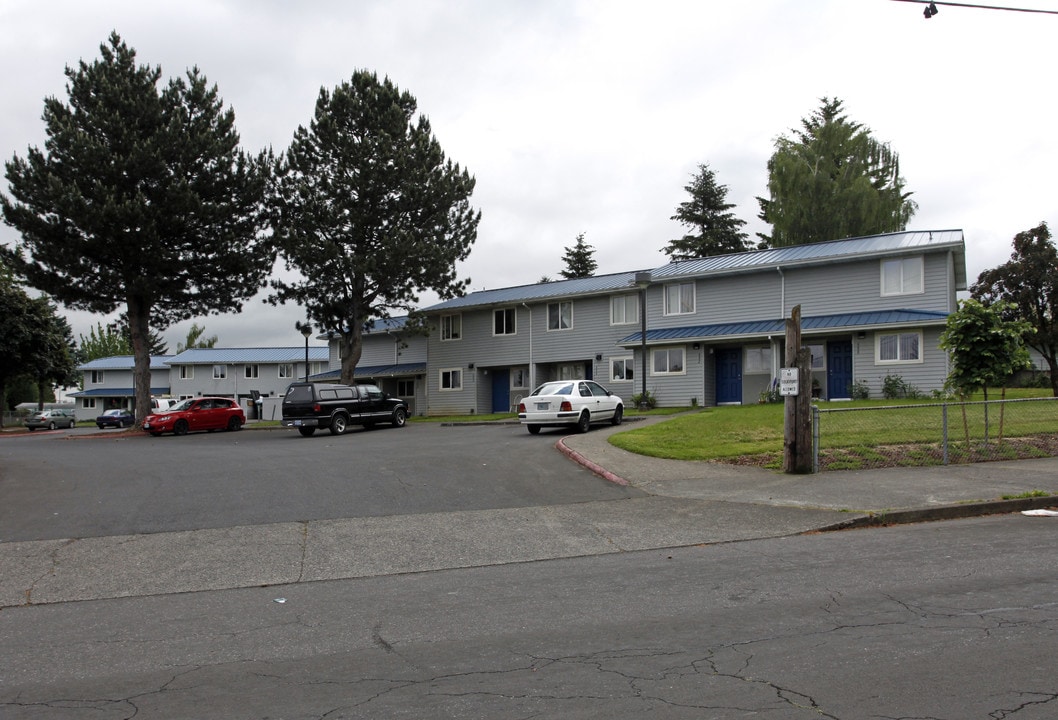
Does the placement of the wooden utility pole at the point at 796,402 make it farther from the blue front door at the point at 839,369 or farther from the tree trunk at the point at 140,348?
the tree trunk at the point at 140,348

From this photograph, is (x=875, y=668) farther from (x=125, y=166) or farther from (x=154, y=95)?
(x=154, y=95)

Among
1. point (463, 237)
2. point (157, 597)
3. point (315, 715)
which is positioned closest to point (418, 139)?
point (463, 237)

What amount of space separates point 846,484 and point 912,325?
1690 centimetres

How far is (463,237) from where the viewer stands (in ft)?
137

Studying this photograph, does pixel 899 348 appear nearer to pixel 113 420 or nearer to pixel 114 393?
pixel 113 420

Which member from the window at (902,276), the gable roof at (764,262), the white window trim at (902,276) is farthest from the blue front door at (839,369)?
the gable roof at (764,262)

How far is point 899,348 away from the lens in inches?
1101

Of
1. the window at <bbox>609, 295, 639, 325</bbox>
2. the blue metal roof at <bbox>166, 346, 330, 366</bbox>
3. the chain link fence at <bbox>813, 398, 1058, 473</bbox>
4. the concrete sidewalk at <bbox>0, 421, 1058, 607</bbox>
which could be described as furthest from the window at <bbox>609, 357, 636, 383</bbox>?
the blue metal roof at <bbox>166, 346, 330, 366</bbox>

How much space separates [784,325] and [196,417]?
2451cm

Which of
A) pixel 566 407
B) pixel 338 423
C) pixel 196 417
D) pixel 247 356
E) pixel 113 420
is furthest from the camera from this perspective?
pixel 247 356

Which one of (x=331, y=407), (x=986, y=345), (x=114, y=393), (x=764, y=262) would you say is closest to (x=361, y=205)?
(x=331, y=407)

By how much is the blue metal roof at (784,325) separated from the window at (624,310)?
3.59 ft

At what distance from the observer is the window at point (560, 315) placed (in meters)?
37.4

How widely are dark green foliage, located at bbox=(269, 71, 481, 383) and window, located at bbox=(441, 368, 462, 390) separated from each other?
4.83 metres
